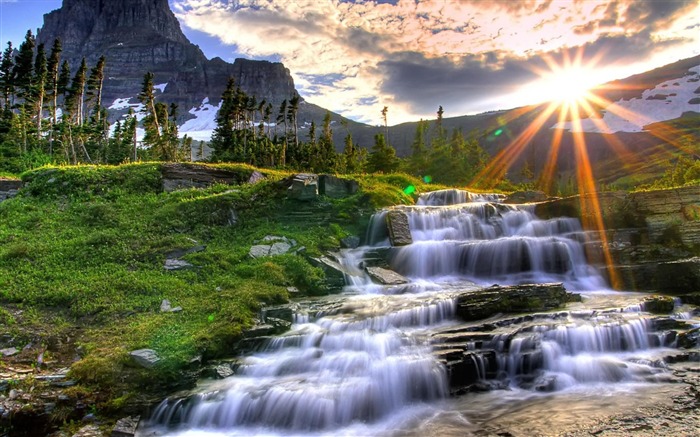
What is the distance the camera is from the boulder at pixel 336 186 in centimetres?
2294

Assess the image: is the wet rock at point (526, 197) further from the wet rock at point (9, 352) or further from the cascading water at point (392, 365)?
the wet rock at point (9, 352)

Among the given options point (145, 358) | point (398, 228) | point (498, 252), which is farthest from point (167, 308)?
point (498, 252)

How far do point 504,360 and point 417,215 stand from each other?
12.8 metres

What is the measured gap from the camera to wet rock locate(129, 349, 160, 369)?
9.73 meters

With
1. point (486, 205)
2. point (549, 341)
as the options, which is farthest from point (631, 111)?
point (549, 341)

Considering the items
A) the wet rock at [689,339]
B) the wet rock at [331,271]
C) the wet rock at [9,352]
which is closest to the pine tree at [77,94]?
the wet rock at [331,271]

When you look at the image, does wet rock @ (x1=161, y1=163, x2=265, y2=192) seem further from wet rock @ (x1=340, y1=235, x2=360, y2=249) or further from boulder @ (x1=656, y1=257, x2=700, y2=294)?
boulder @ (x1=656, y1=257, x2=700, y2=294)

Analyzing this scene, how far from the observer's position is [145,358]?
32.1 ft

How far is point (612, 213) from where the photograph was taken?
61.5 ft

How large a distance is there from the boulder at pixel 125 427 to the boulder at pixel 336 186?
15405 mm

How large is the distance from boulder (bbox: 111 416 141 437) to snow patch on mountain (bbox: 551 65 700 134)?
18938 centimetres

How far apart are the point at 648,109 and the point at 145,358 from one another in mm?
217454

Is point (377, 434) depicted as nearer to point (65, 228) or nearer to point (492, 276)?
point (492, 276)

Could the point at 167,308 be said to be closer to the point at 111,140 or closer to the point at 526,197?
the point at 526,197
